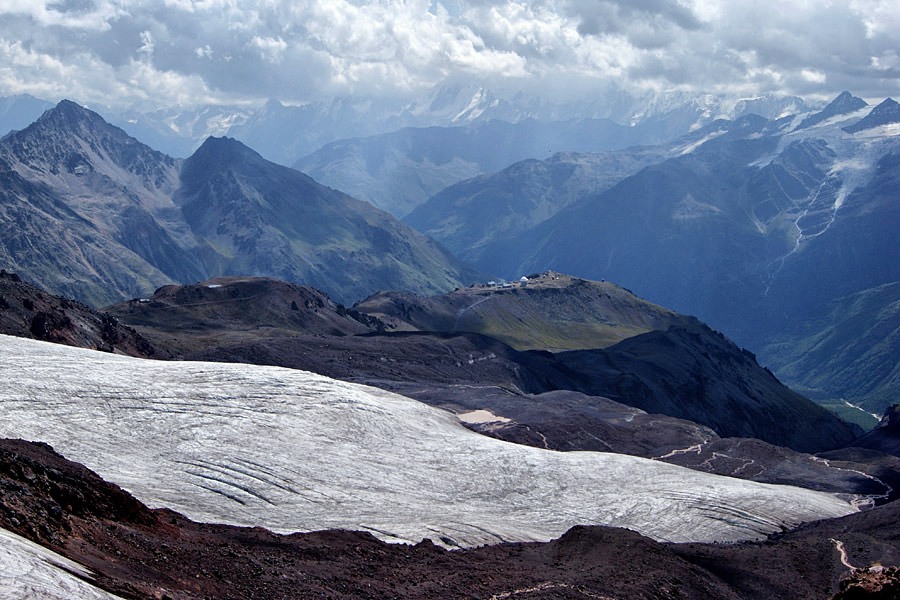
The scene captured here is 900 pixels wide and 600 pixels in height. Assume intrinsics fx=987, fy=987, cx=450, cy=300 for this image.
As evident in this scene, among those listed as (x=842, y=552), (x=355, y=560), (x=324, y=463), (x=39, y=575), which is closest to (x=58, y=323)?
(x=324, y=463)

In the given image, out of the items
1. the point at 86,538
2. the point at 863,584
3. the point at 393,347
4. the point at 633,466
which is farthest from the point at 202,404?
the point at 393,347

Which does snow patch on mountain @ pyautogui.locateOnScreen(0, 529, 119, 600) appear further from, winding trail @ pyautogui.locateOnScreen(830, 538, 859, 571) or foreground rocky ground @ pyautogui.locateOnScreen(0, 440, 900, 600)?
winding trail @ pyautogui.locateOnScreen(830, 538, 859, 571)

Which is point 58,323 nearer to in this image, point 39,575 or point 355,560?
point 355,560

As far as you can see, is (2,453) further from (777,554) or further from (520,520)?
(777,554)

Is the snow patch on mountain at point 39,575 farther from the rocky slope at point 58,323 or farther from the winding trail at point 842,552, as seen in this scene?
the rocky slope at point 58,323

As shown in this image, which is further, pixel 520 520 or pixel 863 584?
pixel 520 520

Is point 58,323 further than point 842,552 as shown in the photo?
Yes

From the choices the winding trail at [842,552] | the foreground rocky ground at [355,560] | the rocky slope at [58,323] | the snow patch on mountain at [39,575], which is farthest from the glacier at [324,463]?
the rocky slope at [58,323]
